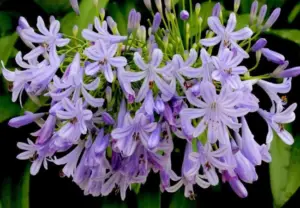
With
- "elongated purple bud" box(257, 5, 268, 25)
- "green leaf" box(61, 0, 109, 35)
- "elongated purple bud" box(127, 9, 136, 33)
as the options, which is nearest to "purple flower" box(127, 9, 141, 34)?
"elongated purple bud" box(127, 9, 136, 33)

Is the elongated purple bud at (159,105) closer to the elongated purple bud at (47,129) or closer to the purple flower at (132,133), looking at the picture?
the purple flower at (132,133)

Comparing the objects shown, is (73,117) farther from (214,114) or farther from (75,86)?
(214,114)

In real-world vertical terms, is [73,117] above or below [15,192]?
above

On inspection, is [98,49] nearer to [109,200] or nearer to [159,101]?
[159,101]

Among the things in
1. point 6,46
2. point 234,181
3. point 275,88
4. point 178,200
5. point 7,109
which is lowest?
point 178,200

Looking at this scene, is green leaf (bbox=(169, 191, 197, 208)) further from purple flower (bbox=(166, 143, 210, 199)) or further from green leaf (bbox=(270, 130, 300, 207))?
purple flower (bbox=(166, 143, 210, 199))

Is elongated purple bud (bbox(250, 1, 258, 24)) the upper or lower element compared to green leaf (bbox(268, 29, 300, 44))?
upper

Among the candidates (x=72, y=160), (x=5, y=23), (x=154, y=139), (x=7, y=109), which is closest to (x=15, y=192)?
(x=7, y=109)
